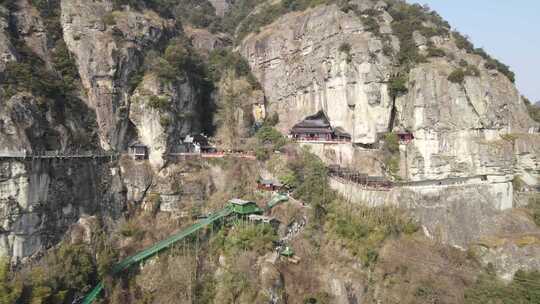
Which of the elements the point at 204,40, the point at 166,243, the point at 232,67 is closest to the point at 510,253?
the point at 166,243

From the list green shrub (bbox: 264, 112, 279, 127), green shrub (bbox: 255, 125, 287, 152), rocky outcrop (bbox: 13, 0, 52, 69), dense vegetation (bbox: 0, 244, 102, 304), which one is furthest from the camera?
green shrub (bbox: 264, 112, 279, 127)

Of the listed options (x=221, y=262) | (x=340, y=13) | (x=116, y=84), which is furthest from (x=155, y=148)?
(x=340, y=13)

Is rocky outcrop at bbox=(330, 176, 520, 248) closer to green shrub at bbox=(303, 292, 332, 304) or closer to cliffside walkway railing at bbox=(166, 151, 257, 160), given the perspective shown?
green shrub at bbox=(303, 292, 332, 304)

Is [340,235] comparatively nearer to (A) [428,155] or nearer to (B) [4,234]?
(A) [428,155]

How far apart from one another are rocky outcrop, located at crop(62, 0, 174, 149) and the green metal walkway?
32.2 ft

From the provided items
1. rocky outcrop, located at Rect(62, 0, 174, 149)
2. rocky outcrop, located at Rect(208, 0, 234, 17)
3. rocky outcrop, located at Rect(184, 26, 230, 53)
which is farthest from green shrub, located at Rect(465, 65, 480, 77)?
rocky outcrop, located at Rect(208, 0, 234, 17)

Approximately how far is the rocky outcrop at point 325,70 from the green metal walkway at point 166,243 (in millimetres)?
10557

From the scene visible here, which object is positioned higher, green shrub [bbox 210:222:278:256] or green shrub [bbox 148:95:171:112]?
green shrub [bbox 148:95:171:112]

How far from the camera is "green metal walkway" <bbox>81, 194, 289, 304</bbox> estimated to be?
25.3m

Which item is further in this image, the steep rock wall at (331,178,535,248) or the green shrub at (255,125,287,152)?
the green shrub at (255,125,287,152)

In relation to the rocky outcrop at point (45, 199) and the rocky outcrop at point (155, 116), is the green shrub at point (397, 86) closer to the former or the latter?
the rocky outcrop at point (155, 116)

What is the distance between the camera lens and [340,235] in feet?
94.4

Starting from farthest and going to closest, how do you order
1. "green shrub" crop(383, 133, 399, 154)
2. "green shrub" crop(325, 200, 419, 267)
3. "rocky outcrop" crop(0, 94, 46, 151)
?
"green shrub" crop(383, 133, 399, 154), "green shrub" crop(325, 200, 419, 267), "rocky outcrop" crop(0, 94, 46, 151)

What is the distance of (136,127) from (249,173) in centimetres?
1001
